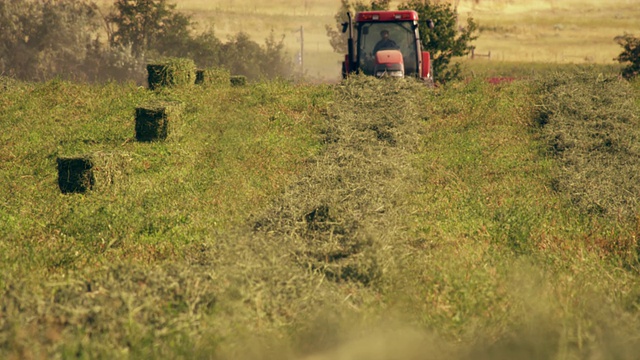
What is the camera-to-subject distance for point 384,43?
19.7 m

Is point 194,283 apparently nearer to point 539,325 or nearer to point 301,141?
point 539,325

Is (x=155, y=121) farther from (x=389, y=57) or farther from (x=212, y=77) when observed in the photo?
(x=389, y=57)

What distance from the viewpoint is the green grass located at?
5.01 meters

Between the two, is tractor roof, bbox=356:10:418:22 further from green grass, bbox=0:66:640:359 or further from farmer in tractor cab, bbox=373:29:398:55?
green grass, bbox=0:66:640:359

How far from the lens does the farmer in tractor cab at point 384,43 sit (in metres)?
19.7

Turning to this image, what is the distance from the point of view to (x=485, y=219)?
28.7 ft

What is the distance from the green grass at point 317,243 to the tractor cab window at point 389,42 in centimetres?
410

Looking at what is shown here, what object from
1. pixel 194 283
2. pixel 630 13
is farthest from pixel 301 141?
pixel 630 13

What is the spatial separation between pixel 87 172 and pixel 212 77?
37.5 feet

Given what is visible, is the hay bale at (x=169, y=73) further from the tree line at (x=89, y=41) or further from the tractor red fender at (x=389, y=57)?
the tree line at (x=89, y=41)

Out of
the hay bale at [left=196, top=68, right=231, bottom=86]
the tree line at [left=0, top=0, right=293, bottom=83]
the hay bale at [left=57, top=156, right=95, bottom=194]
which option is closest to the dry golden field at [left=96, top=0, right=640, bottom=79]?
the tree line at [left=0, top=0, right=293, bottom=83]

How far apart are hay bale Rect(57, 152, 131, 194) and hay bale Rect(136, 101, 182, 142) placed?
10.0 feet

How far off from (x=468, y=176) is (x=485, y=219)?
2465 millimetres

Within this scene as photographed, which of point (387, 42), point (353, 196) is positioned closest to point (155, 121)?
point (353, 196)
